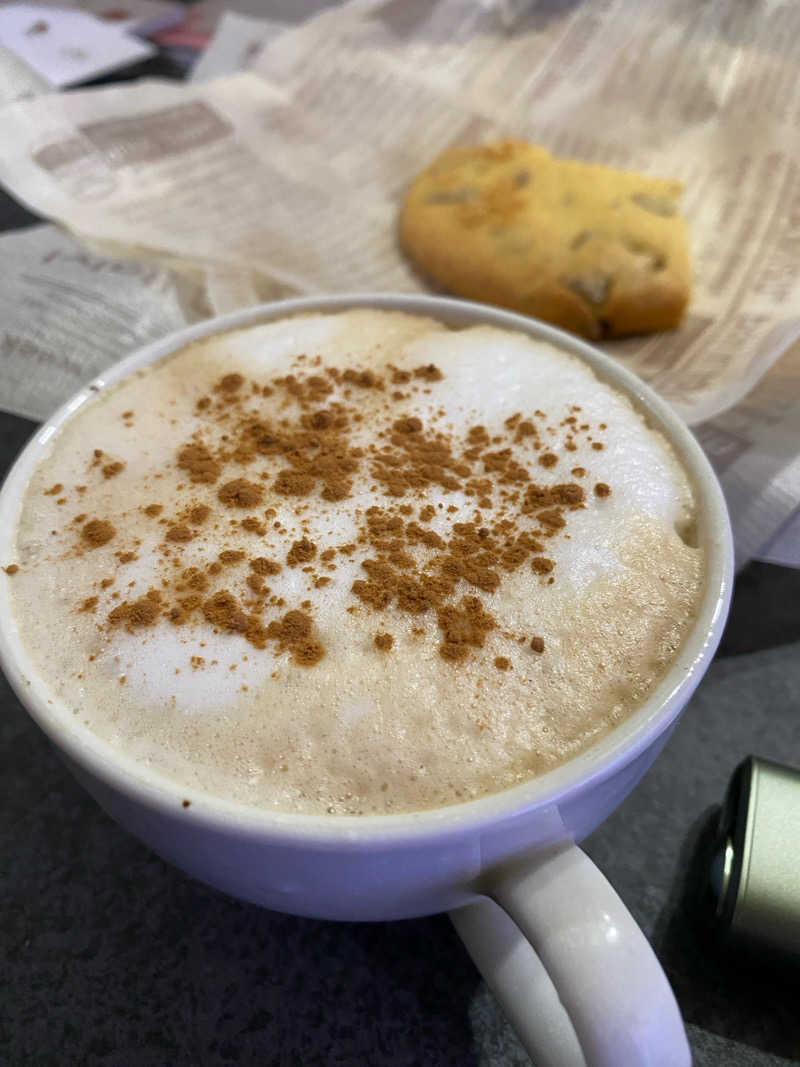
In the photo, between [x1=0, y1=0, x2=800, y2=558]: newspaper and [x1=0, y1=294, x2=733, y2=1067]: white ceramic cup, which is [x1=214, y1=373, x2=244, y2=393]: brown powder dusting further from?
[x1=0, y1=0, x2=800, y2=558]: newspaper

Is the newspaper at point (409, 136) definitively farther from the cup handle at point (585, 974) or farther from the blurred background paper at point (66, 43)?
the cup handle at point (585, 974)

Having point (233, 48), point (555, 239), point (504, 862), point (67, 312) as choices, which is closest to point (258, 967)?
point (504, 862)

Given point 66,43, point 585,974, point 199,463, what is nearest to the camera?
point 585,974

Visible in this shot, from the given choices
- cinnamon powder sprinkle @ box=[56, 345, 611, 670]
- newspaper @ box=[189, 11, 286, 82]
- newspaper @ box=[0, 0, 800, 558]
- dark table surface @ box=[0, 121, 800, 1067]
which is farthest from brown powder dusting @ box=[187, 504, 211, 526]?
newspaper @ box=[189, 11, 286, 82]

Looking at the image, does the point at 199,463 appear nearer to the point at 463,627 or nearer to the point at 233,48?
the point at 463,627

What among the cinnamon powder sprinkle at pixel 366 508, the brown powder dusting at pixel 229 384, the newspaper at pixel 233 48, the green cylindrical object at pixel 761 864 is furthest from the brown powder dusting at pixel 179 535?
the newspaper at pixel 233 48
